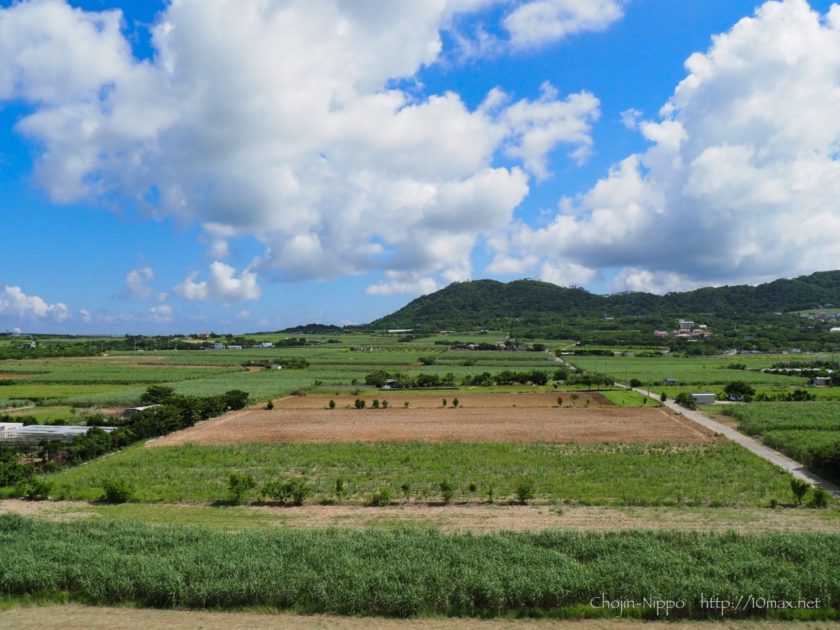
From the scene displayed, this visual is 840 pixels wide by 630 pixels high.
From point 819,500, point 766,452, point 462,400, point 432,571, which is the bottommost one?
point 462,400

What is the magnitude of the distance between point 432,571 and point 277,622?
12.3ft

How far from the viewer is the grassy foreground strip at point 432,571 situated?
43.9 feet

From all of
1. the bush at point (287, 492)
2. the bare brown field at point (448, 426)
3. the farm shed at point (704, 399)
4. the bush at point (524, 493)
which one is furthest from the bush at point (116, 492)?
the farm shed at point (704, 399)

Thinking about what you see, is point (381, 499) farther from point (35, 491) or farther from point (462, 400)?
point (462, 400)

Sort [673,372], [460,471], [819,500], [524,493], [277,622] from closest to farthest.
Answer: [277,622]
[819,500]
[524,493]
[460,471]
[673,372]

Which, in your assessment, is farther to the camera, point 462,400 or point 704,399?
point 462,400

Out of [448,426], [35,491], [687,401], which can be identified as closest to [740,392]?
[687,401]

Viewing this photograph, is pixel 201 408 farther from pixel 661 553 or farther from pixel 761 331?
pixel 761 331

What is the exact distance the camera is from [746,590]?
519 inches

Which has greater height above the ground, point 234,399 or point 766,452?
point 234,399

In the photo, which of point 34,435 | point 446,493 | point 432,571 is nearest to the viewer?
point 432,571

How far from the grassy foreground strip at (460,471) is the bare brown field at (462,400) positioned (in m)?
21.0

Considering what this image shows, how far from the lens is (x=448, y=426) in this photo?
43125mm

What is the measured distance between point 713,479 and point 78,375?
3058 inches
